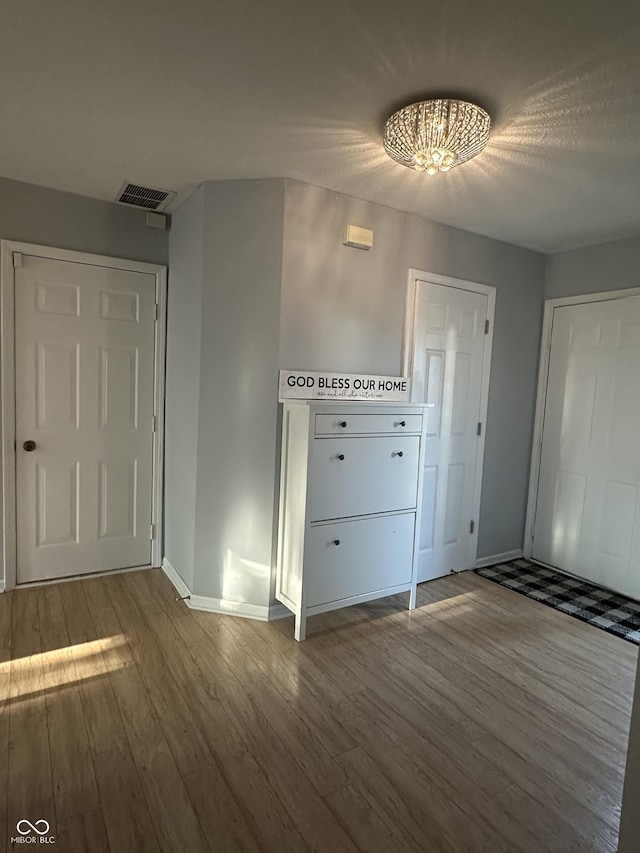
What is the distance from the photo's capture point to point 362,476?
8.07ft

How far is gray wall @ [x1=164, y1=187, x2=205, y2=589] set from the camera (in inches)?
104

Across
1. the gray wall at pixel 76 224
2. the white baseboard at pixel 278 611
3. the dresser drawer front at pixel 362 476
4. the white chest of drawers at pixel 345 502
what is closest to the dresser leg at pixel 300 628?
the white chest of drawers at pixel 345 502

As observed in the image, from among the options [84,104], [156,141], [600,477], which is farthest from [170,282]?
[600,477]

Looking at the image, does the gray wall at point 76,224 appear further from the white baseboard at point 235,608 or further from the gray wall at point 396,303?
the white baseboard at point 235,608

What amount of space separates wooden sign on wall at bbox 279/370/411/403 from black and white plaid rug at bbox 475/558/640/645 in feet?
5.11

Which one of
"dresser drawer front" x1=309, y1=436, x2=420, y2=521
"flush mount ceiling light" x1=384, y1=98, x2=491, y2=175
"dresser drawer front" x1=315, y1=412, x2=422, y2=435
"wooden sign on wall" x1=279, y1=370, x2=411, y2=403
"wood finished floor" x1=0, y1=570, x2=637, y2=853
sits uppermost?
"flush mount ceiling light" x1=384, y1=98, x2=491, y2=175

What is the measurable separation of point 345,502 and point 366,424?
0.43 m

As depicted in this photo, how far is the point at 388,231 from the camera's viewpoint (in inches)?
110

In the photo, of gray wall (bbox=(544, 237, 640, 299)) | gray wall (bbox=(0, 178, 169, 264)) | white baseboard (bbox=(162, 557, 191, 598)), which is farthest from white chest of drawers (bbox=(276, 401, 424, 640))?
gray wall (bbox=(544, 237, 640, 299))

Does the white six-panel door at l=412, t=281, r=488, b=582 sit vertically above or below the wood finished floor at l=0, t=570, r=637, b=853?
above

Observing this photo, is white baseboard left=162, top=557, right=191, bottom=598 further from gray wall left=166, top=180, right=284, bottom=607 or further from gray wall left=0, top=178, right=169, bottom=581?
gray wall left=0, top=178, right=169, bottom=581

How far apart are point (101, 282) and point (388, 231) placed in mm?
1822

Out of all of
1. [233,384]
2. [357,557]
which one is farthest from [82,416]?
[357,557]

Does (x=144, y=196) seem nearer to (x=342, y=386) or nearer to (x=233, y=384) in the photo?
(x=233, y=384)
